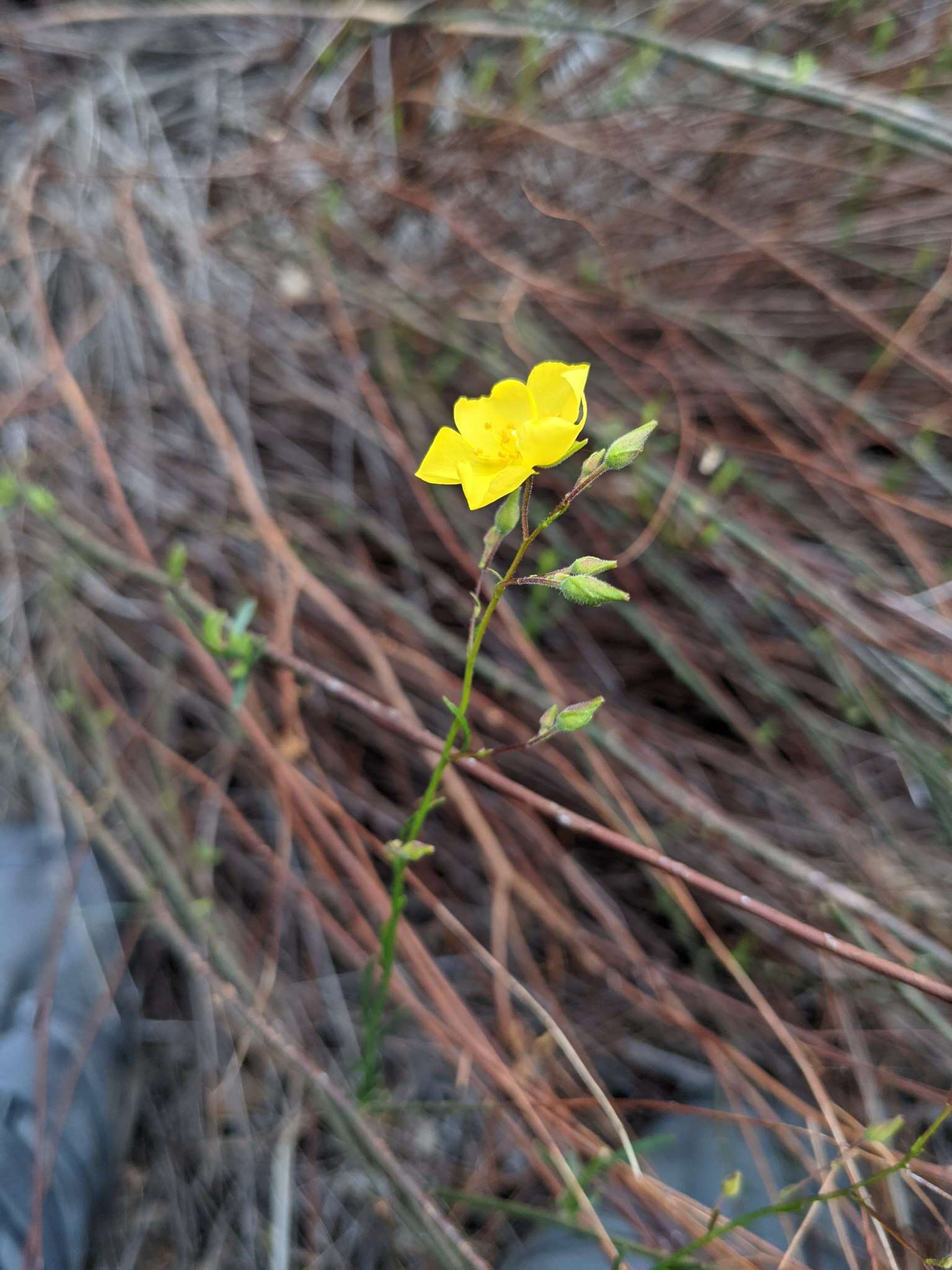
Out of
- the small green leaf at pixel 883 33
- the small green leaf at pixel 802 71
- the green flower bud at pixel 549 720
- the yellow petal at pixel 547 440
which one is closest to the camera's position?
the yellow petal at pixel 547 440

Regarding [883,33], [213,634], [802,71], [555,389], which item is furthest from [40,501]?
[883,33]

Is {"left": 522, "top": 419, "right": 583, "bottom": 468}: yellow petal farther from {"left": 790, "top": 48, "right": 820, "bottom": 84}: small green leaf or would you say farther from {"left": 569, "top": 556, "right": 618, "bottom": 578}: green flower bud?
{"left": 790, "top": 48, "right": 820, "bottom": 84}: small green leaf

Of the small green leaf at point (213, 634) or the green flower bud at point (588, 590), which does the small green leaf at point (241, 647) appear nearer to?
the small green leaf at point (213, 634)

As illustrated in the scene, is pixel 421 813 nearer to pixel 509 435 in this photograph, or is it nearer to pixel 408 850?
pixel 408 850

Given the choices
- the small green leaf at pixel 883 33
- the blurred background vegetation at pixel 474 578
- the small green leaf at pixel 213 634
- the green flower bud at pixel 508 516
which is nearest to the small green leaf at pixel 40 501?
the blurred background vegetation at pixel 474 578

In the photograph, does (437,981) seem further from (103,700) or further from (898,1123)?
(103,700)

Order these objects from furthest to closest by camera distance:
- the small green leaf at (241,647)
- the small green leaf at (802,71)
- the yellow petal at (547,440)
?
1. the small green leaf at (802,71)
2. the small green leaf at (241,647)
3. the yellow petal at (547,440)

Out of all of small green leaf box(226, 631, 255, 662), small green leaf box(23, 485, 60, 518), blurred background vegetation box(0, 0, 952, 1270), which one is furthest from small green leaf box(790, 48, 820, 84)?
small green leaf box(23, 485, 60, 518)
